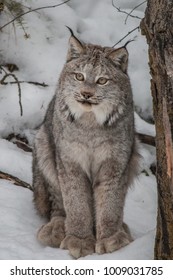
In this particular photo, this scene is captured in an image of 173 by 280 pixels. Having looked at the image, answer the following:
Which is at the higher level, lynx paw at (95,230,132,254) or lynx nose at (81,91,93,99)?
lynx nose at (81,91,93,99)

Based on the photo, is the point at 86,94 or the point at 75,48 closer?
the point at 86,94

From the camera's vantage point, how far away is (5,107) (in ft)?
20.3

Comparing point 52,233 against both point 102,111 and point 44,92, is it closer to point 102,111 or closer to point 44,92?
point 102,111

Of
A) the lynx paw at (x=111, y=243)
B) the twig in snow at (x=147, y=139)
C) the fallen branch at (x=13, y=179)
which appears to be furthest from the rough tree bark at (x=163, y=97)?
the twig in snow at (x=147, y=139)

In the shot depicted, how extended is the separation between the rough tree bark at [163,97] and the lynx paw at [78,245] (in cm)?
85

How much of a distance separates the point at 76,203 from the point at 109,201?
8.8 inches

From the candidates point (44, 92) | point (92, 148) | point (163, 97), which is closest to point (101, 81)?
point (92, 148)

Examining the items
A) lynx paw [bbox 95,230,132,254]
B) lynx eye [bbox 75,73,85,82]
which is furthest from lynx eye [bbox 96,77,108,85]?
lynx paw [bbox 95,230,132,254]

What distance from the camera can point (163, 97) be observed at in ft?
10.8

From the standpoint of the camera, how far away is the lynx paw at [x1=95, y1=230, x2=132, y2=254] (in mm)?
4141

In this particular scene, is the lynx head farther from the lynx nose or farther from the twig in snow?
the twig in snow

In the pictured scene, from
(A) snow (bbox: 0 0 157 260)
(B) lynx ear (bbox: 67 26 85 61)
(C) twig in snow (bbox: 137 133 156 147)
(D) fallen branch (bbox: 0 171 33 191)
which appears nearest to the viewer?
(B) lynx ear (bbox: 67 26 85 61)

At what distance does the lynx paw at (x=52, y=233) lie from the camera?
4316 millimetres

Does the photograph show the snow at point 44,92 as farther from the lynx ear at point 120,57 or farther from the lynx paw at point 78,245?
the lynx ear at point 120,57
